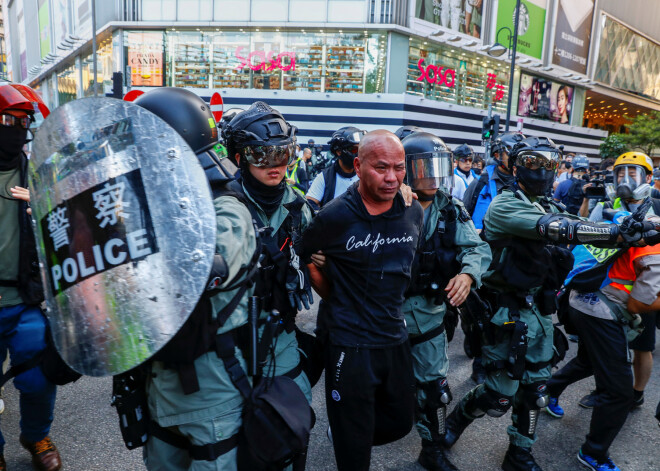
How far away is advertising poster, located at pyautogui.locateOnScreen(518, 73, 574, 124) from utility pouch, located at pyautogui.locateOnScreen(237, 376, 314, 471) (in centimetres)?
2623

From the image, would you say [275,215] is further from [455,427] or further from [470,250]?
[455,427]

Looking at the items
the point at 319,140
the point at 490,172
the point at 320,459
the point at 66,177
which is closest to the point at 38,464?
the point at 320,459

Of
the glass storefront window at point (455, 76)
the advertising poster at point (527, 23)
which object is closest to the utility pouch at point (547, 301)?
the glass storefront window at point (455, 76)

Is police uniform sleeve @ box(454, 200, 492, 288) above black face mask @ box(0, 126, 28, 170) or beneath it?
beneath

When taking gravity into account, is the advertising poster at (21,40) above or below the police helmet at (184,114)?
above

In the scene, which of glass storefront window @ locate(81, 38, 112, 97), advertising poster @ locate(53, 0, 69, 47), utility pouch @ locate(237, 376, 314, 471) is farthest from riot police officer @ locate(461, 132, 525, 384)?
advertising poster @ locate(53, 0, 69, 47)

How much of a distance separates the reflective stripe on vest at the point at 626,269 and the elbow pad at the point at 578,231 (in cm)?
58

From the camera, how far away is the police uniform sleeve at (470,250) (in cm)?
279

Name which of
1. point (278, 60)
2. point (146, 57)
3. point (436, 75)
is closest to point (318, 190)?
point (278, 60)

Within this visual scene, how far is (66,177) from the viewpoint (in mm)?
1401

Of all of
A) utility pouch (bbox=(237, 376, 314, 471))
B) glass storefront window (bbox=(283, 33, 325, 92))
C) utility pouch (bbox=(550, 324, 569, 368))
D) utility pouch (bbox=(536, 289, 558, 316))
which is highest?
glass storefront window (bbox=(283, 33, 325, 92))

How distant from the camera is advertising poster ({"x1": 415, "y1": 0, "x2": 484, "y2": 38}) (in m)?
19.4

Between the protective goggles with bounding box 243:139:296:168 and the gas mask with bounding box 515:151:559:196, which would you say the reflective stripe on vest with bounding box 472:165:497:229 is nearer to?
the gas mask with bounding box 515:151:559:196

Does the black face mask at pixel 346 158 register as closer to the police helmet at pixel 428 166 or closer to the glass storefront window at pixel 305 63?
the police helmet at pixel 428 166
